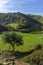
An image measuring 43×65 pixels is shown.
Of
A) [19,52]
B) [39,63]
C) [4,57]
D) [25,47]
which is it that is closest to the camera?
[39,63]

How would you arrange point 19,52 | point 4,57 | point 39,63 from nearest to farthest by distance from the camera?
point 39,63, point 4,57, point 19,52

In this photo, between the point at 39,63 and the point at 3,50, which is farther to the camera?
the point at 3,50

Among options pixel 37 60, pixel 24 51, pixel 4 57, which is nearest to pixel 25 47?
pixel 24 51

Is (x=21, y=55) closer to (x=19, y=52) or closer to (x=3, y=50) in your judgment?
(x=19, y=52)

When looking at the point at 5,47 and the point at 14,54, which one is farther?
the point at 5,47

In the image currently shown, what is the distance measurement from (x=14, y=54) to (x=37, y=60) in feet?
69.1

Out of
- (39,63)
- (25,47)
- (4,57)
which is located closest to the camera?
(39,63)

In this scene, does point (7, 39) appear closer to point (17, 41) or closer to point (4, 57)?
point (17, 41)

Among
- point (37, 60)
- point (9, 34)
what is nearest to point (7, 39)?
point (9, 34)

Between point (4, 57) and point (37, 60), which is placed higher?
point (37, 60)

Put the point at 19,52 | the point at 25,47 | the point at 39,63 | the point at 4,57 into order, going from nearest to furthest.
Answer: the point at 39,63, the point at 4,57, the point at 19,52, the point at 25,47

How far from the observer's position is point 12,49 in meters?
62.9

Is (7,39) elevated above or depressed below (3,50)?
above

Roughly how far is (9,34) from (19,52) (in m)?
6.90
